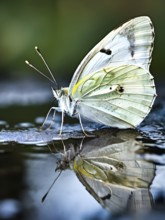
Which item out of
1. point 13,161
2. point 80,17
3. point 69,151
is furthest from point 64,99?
point 80,17

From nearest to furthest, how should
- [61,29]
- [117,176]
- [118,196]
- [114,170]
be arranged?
[118,196]
[117,176]
[114,170]
[61,29]

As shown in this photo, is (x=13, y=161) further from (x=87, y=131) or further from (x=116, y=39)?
(x=116, y=39)

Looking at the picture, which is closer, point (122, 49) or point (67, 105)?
point (67, 105)

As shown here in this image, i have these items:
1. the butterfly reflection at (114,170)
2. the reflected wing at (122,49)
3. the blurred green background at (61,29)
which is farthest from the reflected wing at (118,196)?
the blurred green background at (61,29)

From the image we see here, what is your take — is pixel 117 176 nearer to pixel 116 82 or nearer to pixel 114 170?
pixel 114 170

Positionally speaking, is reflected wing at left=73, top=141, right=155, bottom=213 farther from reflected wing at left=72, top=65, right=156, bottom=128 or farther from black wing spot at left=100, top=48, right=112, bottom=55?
black wing spot at left=100, top=48, right=112, bottom=55

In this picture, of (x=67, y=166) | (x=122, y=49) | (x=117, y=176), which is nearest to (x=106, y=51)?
(x=122, y=49)
